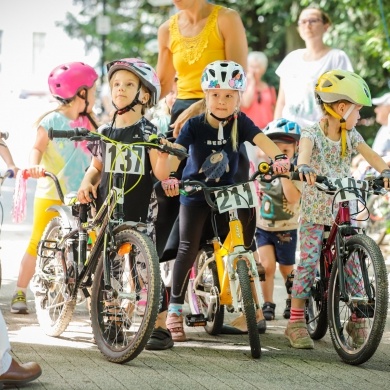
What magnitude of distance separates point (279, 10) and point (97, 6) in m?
12.0

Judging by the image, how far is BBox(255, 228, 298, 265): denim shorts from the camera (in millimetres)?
9164

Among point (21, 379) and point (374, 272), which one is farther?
point (374, 272)

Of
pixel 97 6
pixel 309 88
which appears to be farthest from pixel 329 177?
pixel 97 6

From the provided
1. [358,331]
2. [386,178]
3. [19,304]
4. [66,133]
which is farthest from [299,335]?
[19,304]

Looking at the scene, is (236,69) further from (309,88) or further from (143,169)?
(309,88)

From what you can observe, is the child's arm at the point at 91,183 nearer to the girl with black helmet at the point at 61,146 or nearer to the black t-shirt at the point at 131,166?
the black t-shirt at the point at 131,166

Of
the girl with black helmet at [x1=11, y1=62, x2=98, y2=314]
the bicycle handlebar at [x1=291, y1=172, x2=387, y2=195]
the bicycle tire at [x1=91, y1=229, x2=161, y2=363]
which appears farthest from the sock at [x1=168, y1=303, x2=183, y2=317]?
the girl with black helmet at [x1=11, y1=62, x2=98, y2=314]

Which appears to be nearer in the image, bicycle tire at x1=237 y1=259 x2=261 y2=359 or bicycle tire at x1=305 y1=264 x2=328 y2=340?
bicycle tire at x1=237 y1=259 x2=261 y2=359

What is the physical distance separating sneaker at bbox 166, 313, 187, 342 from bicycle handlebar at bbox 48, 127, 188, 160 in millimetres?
1282

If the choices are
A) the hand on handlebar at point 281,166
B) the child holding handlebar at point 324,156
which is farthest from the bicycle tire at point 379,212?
the hand on handlebar at point 281,166

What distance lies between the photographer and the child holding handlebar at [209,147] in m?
7.54

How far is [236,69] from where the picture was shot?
7547mm

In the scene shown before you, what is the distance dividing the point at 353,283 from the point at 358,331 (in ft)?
0.96

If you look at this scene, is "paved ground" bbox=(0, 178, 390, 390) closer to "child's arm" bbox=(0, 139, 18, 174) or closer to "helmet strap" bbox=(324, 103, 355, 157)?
"child's arm" bbox=(0, 139, 18, 174)
